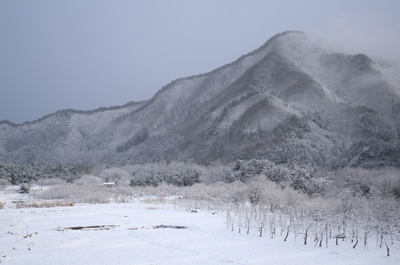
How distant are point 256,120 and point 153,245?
70917mm

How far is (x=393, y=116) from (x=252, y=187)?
189ft

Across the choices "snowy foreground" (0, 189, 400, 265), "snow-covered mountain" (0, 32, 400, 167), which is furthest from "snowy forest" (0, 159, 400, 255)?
"snow-covered mountain" (0, 32, 400, 167)

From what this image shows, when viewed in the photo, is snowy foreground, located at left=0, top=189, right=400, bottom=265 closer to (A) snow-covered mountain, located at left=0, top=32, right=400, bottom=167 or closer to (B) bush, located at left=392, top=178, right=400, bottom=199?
(B) bush, located at left=392, top=178, right=400, bottom=199

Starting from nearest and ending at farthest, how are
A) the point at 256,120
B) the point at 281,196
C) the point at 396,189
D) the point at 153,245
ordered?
the point at 153,245 → the point at 396,189 → the point at 281,196 → the point at 256,120

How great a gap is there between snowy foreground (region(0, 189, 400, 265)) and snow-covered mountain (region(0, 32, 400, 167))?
37.5 m

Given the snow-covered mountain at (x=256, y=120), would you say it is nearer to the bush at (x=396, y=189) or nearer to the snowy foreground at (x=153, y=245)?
the bush at (x=396, y=189)

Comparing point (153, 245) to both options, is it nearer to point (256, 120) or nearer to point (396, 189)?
point (396, 189)

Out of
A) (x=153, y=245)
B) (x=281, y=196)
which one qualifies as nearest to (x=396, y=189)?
(x=281, y=196)

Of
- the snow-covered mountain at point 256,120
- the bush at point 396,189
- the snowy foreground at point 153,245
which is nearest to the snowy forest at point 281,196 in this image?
the bush at point 396,189

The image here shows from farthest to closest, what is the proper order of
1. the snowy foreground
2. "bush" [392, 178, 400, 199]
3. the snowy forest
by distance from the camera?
"bush" [392, 178, 400, 199], the snowy forest, the snowy foreground

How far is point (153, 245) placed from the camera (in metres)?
16.2

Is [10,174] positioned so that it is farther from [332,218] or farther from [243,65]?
[243,65]

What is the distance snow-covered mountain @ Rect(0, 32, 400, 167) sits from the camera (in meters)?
70.3

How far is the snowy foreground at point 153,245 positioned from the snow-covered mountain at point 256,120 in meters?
37.5
